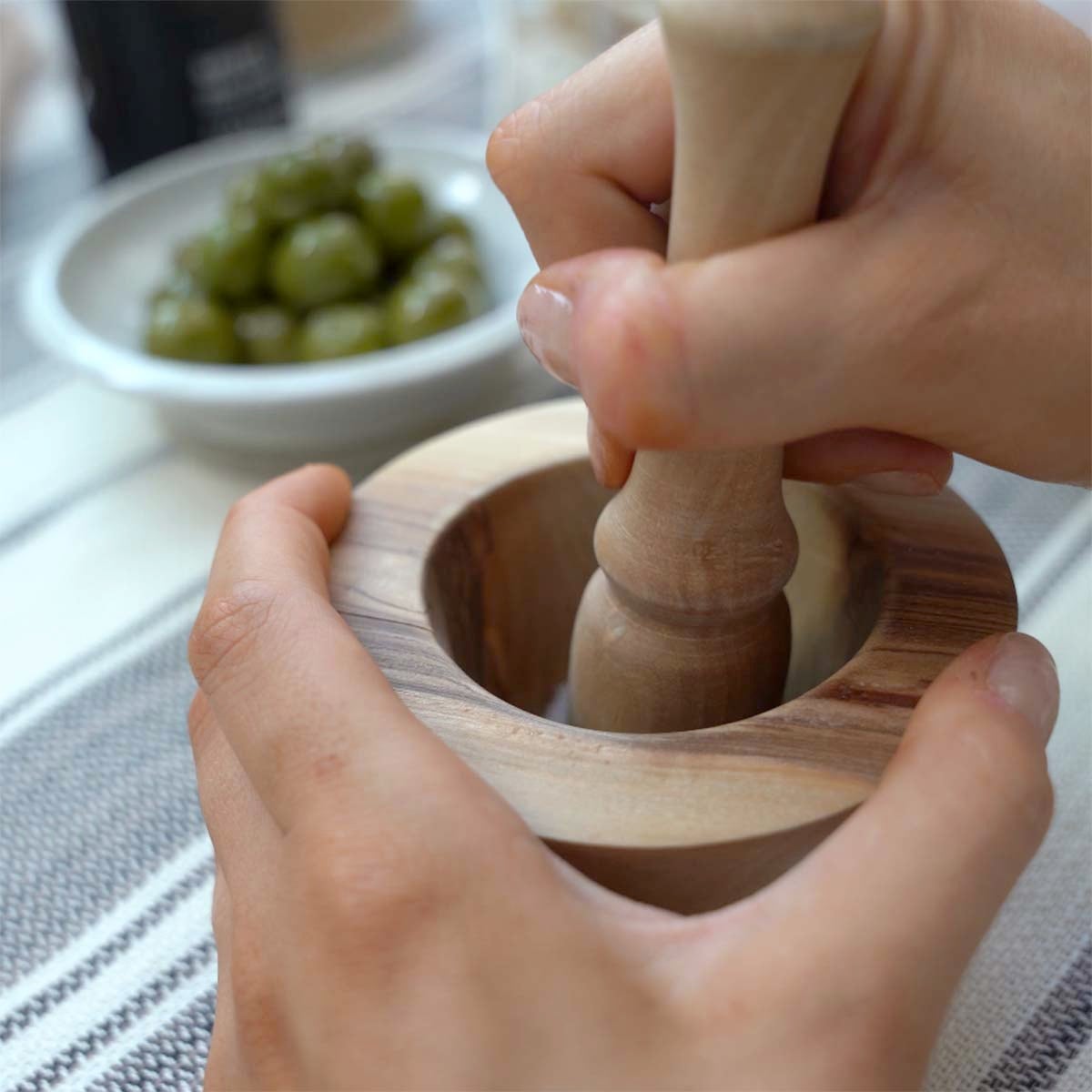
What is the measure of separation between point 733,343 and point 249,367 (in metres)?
0.60

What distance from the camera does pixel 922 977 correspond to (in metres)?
0.32

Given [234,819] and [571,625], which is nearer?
[234,819]

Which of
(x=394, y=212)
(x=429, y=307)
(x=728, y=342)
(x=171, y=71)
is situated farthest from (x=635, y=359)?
(x=171, y=71)

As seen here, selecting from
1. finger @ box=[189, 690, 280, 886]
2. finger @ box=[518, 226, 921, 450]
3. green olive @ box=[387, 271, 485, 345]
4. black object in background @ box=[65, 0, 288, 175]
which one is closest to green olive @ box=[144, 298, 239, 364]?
green olive @ box=[387, 271, 485, 345]

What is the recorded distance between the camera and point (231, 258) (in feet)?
2.82

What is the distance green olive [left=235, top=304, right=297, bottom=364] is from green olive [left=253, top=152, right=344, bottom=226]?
8 centimetres

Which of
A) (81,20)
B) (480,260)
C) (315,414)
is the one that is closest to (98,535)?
(315,414)

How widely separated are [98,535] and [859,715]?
53cm

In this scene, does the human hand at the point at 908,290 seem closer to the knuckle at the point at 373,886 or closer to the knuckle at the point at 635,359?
the knuckle at the point at 635,359

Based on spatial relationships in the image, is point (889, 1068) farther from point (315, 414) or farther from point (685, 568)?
point (315, 414)

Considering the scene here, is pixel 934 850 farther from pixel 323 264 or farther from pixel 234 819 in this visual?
pixel 323 264

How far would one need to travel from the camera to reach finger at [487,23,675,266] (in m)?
0.39

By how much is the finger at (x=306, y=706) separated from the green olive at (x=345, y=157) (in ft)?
1.70

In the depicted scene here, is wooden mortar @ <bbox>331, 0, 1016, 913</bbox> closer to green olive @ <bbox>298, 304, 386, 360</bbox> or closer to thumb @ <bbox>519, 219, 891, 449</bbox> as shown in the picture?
thumb @ <bbox>519, 219, 891, 449</bbox>
